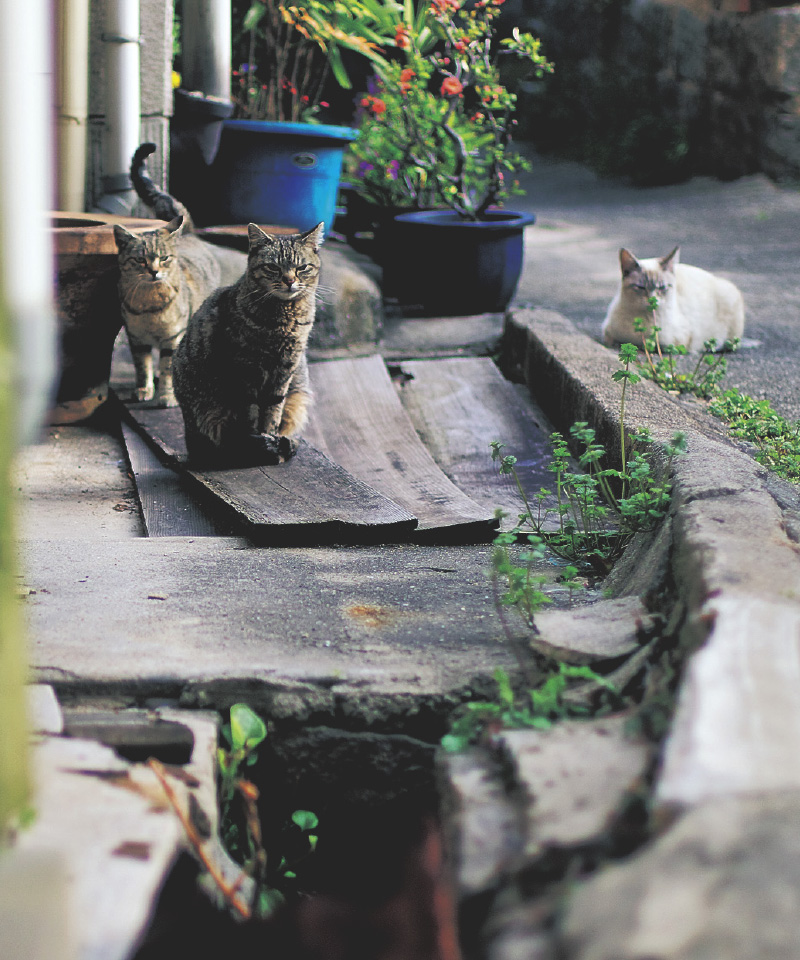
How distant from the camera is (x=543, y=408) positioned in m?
4.04

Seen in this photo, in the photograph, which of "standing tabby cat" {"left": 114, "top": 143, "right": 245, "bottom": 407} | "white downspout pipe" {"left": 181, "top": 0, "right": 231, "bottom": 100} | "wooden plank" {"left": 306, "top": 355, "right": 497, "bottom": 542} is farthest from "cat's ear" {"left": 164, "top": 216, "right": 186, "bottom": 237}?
"white downspout pipe" {"left": 181, "top": 0, "right": 231, "bottom": 100}

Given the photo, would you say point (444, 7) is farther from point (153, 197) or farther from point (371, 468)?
Answer: point (371, 468)

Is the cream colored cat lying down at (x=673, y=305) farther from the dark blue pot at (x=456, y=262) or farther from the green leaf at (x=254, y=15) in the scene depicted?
the green leaf at (x=254, y=15)

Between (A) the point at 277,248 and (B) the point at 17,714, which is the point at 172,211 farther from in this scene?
(B) the point at 17,714

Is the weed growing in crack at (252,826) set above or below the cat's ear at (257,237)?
below

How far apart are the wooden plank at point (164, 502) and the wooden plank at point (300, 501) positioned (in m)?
0.05

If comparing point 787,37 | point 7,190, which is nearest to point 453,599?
point 7,190

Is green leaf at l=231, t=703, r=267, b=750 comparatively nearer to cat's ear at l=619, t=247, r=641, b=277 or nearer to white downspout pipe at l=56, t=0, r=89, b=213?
cat's ear at l=619, t=247, r=641, b=277

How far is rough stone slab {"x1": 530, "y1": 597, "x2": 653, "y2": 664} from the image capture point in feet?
5.35

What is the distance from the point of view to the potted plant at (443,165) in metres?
5.16

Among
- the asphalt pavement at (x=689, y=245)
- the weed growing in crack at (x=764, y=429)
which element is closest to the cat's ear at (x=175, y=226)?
the asphalt pavement at (x=689, y=245)

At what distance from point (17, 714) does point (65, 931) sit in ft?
0.78

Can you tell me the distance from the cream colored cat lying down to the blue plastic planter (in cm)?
181

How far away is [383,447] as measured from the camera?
3.71m
